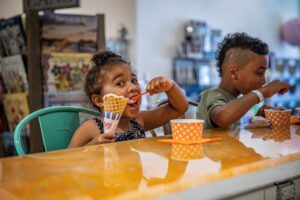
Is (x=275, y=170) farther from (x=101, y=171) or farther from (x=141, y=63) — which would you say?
(x=141, y=63)

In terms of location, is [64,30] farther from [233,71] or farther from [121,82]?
[233,71]

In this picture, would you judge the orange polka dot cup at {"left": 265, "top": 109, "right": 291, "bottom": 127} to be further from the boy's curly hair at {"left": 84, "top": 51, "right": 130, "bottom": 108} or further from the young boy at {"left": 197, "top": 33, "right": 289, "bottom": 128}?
the boy's curly hair at {"left": 84, "top": 51, "right": 130, "bottom": 108}

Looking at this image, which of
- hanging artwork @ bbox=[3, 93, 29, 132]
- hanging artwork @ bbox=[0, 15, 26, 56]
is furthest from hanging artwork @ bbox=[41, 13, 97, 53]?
hanging artwork @ bbox=[3, 93, 29, 132]

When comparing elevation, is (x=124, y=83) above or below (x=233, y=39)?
below

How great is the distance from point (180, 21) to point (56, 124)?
4763mm

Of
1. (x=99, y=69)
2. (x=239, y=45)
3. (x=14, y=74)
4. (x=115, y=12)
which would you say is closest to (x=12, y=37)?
(x=14, y=74)

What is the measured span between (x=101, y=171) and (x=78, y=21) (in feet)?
6.27

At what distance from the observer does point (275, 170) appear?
2.79 ft

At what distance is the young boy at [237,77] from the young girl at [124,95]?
136mm

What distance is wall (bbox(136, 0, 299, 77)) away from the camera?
552cm

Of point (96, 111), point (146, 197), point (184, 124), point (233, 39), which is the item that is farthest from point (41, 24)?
point (146, 197)

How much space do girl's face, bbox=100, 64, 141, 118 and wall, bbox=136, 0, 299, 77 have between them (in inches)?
149

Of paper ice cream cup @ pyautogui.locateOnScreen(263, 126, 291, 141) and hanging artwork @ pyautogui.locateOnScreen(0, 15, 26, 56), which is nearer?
paper ice cream cup @ pyautogui.locateOnScreen(263, 126, 291, 141)

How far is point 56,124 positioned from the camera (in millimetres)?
1526
